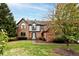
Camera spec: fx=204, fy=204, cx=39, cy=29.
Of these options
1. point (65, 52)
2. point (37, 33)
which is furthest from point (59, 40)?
point (37, 33)

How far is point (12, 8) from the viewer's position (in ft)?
7.17

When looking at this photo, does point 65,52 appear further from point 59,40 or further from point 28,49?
point 28,49

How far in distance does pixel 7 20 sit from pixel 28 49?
15.1 inches

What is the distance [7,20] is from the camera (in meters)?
2.19

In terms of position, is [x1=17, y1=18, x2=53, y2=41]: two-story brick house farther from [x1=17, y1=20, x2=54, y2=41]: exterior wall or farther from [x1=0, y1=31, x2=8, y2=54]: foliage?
[x1=0, y1=31, x2=8, y2=54]: foliage

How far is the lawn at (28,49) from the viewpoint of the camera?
7.10 ft

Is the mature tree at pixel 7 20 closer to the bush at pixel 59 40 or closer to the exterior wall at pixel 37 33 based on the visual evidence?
the exterior wall at pixel 37 33

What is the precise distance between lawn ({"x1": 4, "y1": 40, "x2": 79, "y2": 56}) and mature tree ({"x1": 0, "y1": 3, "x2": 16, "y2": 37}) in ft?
0.42

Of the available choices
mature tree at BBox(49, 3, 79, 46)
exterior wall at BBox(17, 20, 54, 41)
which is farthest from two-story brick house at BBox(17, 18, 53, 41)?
mature tree at BBox(49, 3, 79, 46)

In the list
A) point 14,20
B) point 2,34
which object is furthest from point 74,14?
point 2,34

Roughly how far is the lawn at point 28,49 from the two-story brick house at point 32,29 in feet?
0.26

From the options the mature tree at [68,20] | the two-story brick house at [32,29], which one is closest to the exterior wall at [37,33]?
the two-story brick house at [32,29]

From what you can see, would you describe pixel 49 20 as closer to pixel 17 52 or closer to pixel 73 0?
pixel 73 0

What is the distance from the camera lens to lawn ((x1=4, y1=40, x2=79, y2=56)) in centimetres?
216
